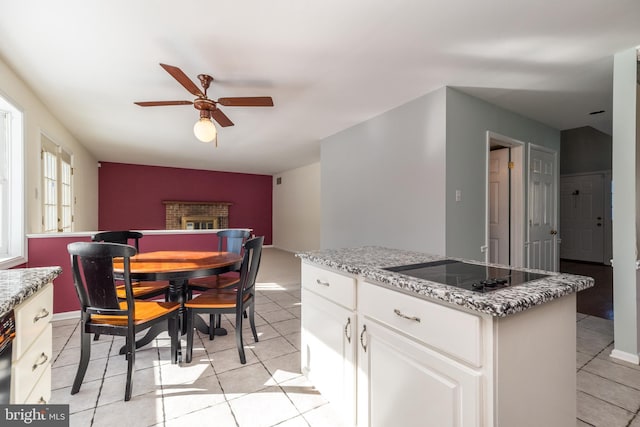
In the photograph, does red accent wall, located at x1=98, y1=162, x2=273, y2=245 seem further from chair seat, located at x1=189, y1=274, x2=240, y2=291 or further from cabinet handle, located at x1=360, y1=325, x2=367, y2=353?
cabinet handle, located at x1=360, y1=325, x2=367, y2=353

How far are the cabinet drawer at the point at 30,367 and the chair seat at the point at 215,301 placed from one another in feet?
3.30

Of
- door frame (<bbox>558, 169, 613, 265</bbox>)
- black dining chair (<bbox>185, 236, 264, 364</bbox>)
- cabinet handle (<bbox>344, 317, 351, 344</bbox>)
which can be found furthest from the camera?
door frame (<bbox>558, 169, 613, 265</bbox>)

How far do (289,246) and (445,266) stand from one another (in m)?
7.54

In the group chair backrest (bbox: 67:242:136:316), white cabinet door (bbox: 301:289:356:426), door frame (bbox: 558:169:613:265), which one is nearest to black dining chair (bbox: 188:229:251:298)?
chair backrest (bbox: 67:242:136:316)

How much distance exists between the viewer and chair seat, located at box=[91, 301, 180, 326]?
1925mm

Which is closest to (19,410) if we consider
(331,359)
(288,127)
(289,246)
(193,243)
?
(331,359)

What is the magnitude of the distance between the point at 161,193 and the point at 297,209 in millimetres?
3727

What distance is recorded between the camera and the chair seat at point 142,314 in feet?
6.31

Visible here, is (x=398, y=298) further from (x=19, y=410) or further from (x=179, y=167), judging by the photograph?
(x=179, y=167)

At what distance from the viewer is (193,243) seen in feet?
13.0

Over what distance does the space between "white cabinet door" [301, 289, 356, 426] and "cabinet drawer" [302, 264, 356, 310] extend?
0.04 metres

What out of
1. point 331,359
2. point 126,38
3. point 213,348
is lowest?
point 213,348

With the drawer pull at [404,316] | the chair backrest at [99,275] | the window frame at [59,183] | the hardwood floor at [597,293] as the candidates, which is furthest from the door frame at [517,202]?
the window frame at [59,183]

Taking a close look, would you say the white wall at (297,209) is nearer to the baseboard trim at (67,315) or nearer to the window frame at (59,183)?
the window frame at (59,183)
